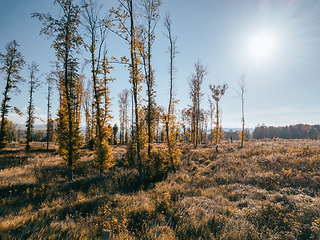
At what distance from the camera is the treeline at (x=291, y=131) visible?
88.4 meters

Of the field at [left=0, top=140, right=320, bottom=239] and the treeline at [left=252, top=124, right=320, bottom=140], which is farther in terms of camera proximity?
the treeline at [left=252, top=124, right=320, bottom=140]

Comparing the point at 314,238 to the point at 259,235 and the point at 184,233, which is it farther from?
the point at 184,233

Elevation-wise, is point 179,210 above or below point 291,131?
below

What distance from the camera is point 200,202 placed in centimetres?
684

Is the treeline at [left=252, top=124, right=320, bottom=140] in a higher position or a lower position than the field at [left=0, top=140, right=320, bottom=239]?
higher

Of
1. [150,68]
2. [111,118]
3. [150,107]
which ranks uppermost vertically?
[150,68]

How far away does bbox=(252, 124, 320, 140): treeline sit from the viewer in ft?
290

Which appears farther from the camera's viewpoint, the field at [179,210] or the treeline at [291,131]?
the treeline at [291,131]

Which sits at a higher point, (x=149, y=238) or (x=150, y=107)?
(x=150, y=107)

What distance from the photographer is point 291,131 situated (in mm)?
96500

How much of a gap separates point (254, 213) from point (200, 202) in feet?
7.29

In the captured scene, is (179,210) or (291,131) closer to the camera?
(179,210)

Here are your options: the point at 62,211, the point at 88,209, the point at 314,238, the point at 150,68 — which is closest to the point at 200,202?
the point at 314,238

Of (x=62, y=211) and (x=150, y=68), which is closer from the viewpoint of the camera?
(x=62, y=211)
